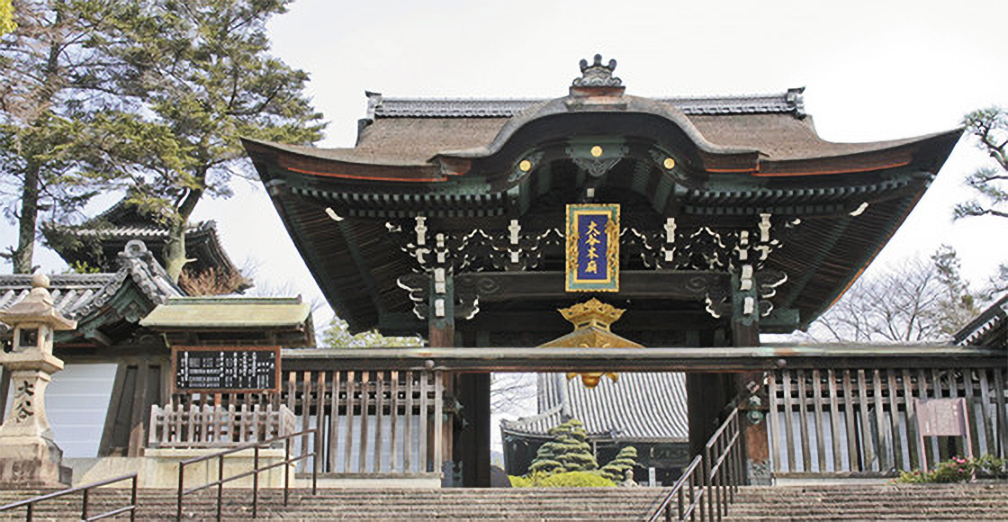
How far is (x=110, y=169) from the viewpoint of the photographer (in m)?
29.3

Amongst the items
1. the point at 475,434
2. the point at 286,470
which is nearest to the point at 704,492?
the point at 286,470

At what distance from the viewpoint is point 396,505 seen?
9.15m

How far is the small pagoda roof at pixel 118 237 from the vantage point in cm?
2986

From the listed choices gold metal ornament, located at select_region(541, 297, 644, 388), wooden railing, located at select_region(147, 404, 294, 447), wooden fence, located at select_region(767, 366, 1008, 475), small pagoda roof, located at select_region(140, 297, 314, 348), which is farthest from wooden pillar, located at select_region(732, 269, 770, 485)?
wooden railing, located at select_region(147, 404, 294, 447)

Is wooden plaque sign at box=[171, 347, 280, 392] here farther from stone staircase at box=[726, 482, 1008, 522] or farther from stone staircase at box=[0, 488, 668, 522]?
stone staircase at box=[726, 482, 1008, 522]

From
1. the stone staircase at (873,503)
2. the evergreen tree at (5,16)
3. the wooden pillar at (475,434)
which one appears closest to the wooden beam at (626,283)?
the wooden pillar at (475,434)

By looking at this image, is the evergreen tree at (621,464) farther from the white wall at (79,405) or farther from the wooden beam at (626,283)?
the white wall at (79,405)

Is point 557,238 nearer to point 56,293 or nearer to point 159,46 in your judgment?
point 56,293

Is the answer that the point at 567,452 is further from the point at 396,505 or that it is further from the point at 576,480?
the point at 396,505

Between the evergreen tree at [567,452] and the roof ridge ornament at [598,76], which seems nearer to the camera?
the roof ridge ornament at [598,76]

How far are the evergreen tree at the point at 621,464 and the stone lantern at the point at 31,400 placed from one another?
22504mm

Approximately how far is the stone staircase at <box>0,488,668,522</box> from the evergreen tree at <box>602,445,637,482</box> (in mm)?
22789

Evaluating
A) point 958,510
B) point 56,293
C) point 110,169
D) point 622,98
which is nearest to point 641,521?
point 958,510

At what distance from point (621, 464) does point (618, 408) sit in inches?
166
